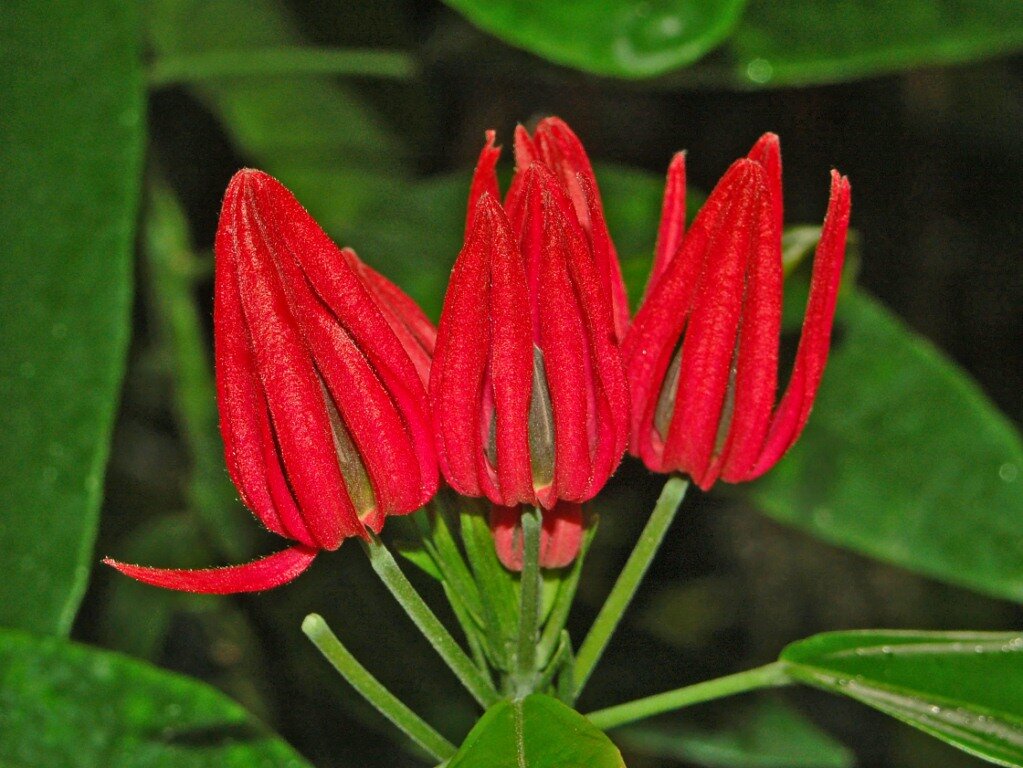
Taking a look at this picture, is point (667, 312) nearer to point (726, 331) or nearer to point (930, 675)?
point (726, 331)

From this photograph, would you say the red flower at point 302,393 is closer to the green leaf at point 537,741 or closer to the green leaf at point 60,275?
the green leaf at point 537,741

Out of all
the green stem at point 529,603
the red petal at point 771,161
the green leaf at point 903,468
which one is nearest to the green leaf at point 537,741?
the green stem at point 529,603

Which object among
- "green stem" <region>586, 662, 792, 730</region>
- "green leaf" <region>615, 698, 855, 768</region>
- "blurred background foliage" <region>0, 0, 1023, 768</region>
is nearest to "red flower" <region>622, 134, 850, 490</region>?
"green stem" <region>586, 662, 792, 730</region>

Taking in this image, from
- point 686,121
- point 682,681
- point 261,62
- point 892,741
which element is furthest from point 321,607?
point 892,741

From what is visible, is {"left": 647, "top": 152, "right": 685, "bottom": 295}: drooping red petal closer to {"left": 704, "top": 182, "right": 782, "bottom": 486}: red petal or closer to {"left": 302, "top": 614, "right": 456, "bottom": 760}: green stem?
{"left": 704, "top": 182, "right": 782, "bottom": 486}: red petal

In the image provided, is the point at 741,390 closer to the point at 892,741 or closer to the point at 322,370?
the point at 322,370

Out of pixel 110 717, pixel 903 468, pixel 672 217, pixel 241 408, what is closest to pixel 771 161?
pixel 672 217

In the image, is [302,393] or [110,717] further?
[110,717]
